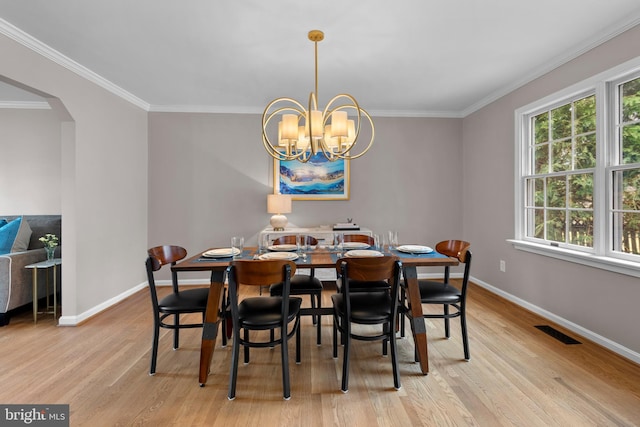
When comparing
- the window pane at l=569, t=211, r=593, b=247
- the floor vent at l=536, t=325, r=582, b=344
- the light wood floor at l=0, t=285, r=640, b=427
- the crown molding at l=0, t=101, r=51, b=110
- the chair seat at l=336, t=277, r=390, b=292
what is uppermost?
the crown molding at l=0, t=101, r=51, b=110

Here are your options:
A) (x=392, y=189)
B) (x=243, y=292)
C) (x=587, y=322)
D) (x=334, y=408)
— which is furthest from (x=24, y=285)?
(x=587, y=322)

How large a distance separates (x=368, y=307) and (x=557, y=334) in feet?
6.39

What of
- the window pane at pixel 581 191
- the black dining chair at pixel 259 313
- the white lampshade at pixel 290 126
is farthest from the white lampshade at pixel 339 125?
the window pane at pixel 581 191

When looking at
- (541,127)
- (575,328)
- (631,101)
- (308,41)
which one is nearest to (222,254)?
(308,41)

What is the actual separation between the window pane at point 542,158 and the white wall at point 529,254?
0.90 ft

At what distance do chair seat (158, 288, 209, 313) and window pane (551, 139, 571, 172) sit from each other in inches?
136

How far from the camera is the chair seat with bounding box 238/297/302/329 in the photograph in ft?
Result: 6.66

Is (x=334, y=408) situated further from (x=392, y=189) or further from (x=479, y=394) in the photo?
(x=392, y=189)

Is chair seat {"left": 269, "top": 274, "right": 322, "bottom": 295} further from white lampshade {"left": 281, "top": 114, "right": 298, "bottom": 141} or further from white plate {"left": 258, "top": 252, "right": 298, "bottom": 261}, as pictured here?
white lampshade {"left": 281, "top": 114, "right": 298, "bottom": 141}

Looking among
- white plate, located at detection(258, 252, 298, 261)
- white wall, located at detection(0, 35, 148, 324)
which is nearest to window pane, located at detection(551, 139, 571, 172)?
white plate, located at detection(258, 252, 298, 261)

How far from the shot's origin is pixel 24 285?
3.36m

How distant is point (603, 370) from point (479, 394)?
1008 mm

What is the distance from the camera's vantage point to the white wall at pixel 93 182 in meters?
3.01

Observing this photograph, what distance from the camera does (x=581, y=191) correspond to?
3051 millimetres
